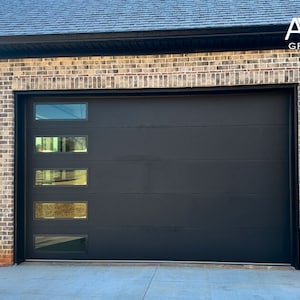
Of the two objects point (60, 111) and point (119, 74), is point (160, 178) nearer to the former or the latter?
point (119, 74)

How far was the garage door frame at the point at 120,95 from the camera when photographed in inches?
216

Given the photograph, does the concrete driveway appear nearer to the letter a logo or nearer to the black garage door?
the black garage door

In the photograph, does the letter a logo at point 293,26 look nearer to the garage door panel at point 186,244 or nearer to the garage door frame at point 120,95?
the garage door frame at point 120,95

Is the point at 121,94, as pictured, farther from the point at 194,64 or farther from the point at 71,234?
the point at 71,234

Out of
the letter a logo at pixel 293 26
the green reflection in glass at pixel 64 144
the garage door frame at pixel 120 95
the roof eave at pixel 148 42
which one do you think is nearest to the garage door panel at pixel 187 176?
the garage door frame at pixel 120 95

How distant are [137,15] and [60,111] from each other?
2.19m

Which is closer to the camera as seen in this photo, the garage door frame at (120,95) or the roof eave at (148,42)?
the roof eave at (148,42)

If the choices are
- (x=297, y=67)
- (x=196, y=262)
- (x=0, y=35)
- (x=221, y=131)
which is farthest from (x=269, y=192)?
(x=0, y=35)

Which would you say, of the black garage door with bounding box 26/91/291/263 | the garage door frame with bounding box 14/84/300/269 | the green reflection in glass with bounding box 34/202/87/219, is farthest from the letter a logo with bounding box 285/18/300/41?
the green reflection in glass with bounding box 34/202/87/219

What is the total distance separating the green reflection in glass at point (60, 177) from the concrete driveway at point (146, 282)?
53.4 inches

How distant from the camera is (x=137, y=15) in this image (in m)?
6.26

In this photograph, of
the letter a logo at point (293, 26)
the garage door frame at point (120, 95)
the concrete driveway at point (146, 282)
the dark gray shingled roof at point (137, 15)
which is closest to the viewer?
the concrete driveway at point (146, 282)

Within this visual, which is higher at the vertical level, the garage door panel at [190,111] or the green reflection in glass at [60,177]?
the garage door panel at [190,111]

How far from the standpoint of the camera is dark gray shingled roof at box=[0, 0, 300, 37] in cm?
561
